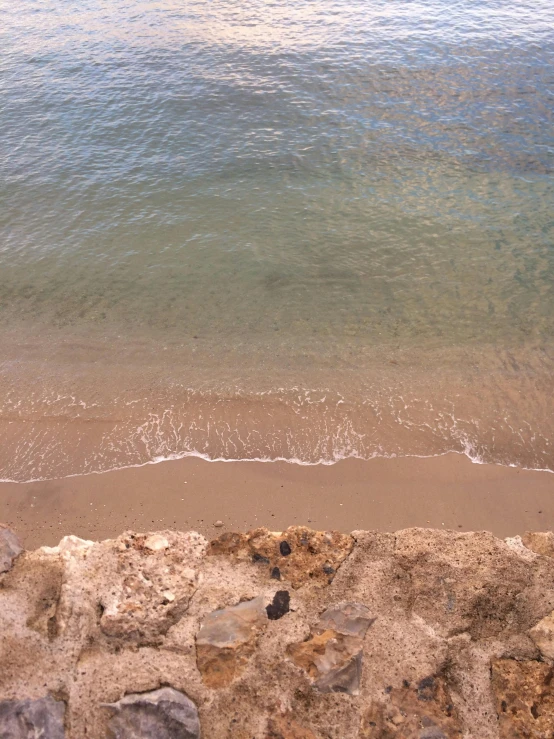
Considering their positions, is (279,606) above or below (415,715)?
above

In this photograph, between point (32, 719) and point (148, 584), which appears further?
point (148, 584)

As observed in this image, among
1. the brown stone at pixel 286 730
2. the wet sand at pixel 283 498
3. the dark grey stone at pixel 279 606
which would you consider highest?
the dark grey stone at pixel 279 606

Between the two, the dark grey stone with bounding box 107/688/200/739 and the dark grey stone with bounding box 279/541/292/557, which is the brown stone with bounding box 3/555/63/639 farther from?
the dark grey stone with bounding box 279/541/292/557

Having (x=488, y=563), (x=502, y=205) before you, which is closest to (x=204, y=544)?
(x=488, y=563)

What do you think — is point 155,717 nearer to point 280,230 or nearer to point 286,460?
point 286,460

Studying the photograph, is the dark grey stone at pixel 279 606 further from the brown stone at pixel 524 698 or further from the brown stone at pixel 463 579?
the brown stone at pixel 524 698

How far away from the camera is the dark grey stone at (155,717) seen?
4418 mm

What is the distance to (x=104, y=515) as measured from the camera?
7.75m

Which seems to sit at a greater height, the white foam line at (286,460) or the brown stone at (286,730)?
the brown stone at (286,730)

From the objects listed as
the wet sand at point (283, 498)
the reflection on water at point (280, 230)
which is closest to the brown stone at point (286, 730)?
the wet sand at point (283, 498)

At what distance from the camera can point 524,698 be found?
4.60 meters

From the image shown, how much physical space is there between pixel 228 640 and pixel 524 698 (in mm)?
2522

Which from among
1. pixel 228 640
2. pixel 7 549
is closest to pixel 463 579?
pixel 228 640

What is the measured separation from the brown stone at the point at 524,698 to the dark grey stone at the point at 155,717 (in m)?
2.52
